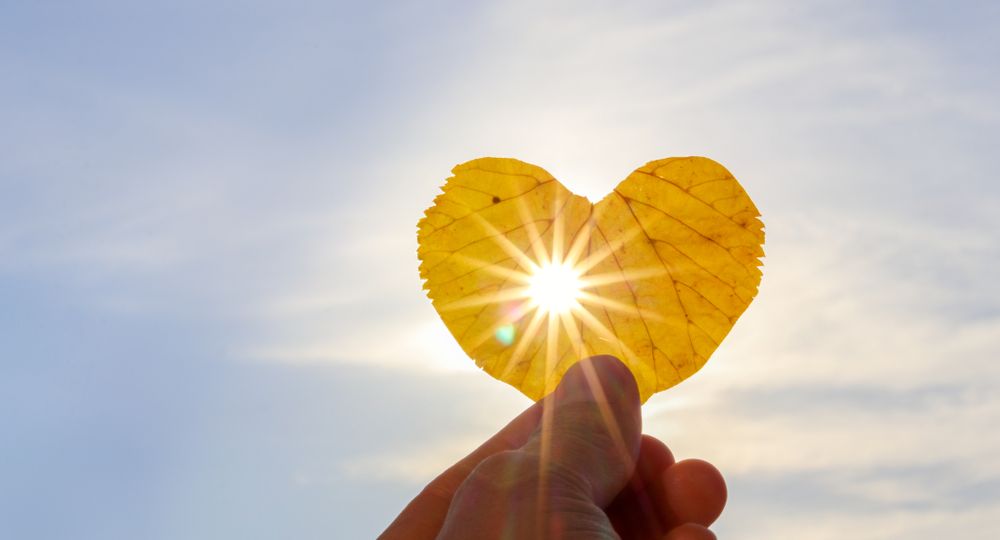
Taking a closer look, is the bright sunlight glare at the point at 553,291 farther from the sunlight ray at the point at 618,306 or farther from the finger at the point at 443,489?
the finger at the point at 443,489

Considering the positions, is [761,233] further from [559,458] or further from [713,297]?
[559,458]

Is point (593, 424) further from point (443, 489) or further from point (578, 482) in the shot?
point (443, 489)

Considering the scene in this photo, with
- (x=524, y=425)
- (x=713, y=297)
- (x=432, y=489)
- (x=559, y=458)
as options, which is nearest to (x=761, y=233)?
(x=713, y=297)

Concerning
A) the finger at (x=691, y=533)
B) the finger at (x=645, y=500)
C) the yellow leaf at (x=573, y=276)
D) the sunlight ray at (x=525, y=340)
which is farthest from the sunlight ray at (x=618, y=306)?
the finger at (x=691, y=533)

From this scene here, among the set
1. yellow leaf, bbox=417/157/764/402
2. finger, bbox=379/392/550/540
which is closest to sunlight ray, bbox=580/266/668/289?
yellow leaf, bbox=417/157/764/402

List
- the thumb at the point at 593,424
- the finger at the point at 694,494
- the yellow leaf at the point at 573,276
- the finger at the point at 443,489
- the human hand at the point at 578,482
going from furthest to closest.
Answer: the finger at the point at 443,489 → the finger at the point at 694,494 → the yellow leaf at the point at 573,276 → the thumb at the point at 593,424 → the human hand at the point at 578,482

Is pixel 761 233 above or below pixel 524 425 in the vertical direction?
above

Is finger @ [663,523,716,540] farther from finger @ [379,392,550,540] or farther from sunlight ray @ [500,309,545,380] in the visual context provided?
sunlight ray @ [500,309,545,380]
